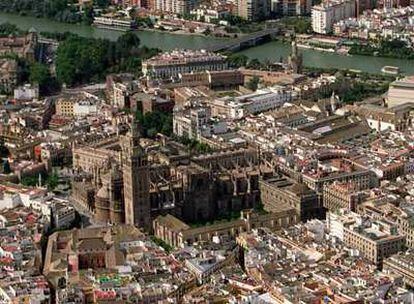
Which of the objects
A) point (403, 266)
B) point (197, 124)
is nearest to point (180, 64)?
point (197, 124)

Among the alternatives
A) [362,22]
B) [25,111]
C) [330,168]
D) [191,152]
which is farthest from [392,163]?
[362,22]

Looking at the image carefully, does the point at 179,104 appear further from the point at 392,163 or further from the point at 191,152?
the point at 392,163

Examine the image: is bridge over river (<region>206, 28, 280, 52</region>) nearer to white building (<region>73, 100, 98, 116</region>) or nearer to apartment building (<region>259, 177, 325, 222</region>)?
white building (<region>73, 100, 98, 116</region>)

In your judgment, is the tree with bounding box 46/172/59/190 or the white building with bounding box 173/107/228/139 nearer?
the tree with bounding box 46/172/59/190

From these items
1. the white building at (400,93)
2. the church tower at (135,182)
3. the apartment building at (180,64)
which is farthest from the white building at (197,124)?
the apartment building at (180,64)

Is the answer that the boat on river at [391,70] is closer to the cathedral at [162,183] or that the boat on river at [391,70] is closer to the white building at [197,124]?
the white building at [197,124]

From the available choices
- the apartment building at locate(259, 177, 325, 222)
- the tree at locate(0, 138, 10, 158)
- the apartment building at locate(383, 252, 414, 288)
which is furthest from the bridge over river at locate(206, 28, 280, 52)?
the apartment building at locate(383, 252, 414, 288)

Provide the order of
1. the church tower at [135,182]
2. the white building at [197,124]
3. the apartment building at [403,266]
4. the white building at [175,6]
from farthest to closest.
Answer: the white building at [175,6]
the white building at [197,124]
the church tower at [135,182]
the apartment building at [403,266]
